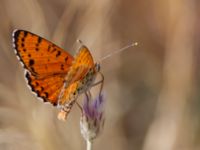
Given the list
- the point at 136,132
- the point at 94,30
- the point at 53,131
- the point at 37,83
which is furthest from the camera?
the point at 136,132

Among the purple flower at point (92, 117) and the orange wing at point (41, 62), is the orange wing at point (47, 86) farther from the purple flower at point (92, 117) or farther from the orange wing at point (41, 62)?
the purple flower at point (92, 117)

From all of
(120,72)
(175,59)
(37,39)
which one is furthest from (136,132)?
(37,39)

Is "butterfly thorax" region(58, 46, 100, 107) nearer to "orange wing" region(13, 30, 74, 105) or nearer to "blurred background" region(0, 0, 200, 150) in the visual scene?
"orange wing" region(13, 30, 74, 105)

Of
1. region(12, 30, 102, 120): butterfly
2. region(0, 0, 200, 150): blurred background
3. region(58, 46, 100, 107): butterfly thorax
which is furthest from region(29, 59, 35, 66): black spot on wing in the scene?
region(0, 0, 200, 150): blurred background

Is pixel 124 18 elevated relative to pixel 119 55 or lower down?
elevated

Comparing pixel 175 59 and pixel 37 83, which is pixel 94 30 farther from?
pixel 37 83

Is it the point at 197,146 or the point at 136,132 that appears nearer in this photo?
the point at 197,146

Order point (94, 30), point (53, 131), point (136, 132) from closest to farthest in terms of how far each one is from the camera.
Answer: point (53, 131)
point (94, 30)
point (136, 132)

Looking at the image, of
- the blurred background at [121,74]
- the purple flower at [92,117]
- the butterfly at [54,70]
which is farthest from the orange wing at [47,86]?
the blurred background at [121,74]
